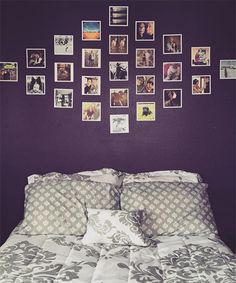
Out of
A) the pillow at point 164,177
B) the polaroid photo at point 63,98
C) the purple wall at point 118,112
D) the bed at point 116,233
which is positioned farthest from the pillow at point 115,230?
the polaroid photo at point 63,98

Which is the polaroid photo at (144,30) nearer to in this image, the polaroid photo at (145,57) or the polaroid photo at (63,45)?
the polaroid photo at (145,57)

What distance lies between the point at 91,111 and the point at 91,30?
0.64 metres

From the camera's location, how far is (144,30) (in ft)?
10.2

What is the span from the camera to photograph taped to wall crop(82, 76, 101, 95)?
10.3 feet

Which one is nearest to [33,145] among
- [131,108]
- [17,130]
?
[17,130]

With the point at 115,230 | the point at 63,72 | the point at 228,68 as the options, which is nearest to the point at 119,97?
the point at 63,72

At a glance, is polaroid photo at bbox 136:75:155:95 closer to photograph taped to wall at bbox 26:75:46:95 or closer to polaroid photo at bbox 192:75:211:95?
polaroid photo at bbox 192:75:211:95

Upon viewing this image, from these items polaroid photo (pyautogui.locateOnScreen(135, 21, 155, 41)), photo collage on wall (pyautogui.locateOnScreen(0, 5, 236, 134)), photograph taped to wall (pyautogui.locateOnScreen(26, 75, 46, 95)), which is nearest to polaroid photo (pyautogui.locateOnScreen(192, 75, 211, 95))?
photo collage on wall (pyautogui.locateOnScreen(0, 5, 236, 134))

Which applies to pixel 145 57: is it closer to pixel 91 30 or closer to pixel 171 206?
pixel 91 30

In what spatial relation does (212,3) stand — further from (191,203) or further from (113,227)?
(113,227)

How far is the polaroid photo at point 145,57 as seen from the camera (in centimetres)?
313

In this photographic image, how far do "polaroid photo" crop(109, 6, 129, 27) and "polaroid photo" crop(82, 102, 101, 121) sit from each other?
645mm

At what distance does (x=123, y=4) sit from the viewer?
10.2ft

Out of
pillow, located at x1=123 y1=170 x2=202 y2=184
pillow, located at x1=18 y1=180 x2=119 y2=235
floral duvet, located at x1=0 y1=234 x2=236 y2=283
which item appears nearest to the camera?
floral duvet, located at x1=0 y1=234 x2=236 y2=283
